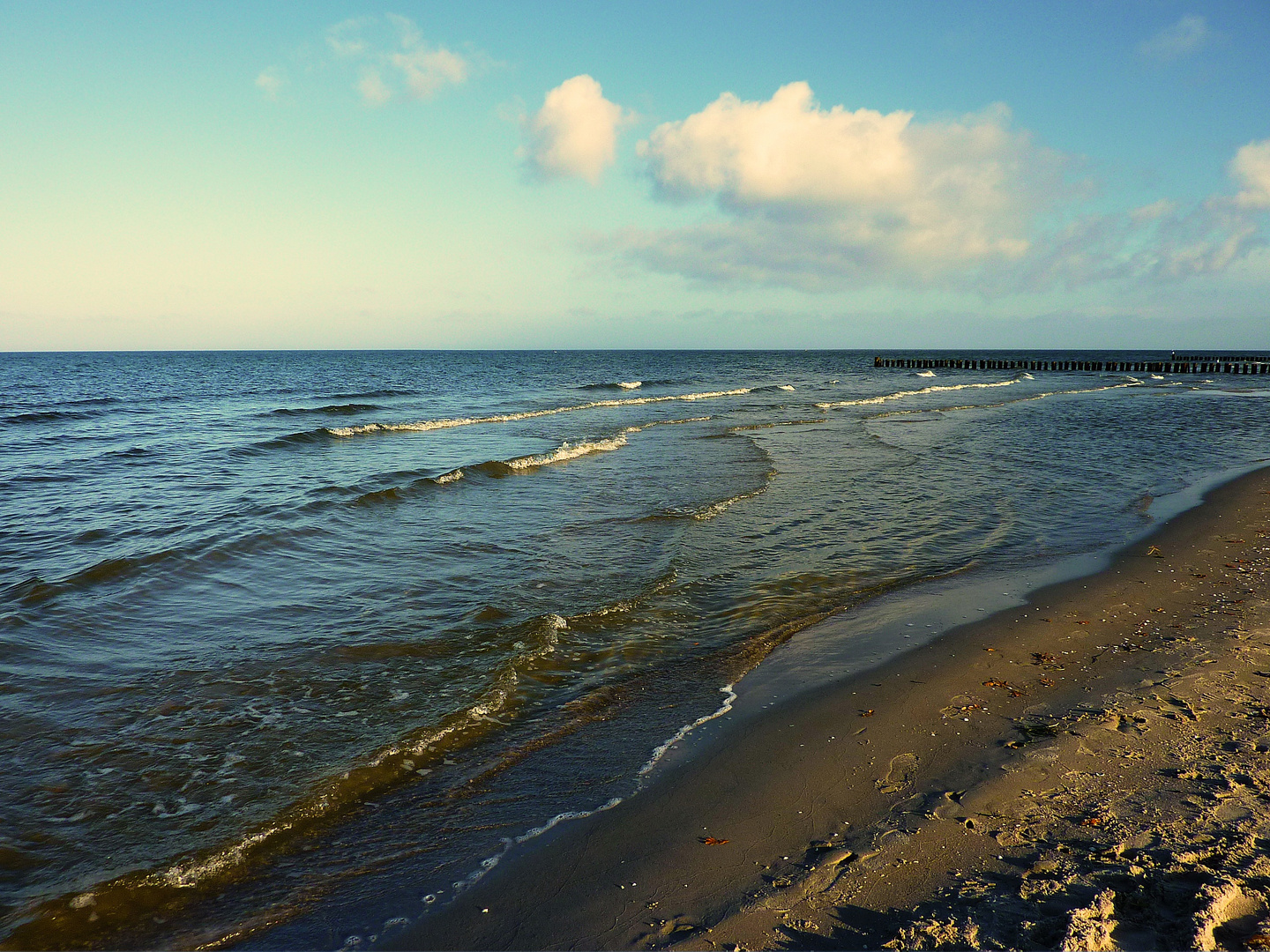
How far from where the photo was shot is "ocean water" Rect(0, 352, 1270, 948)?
479cm

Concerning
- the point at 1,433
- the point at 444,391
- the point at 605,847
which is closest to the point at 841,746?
the point at 605,847

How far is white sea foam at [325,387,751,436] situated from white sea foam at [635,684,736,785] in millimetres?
24776

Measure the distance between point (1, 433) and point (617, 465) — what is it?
2583 cm

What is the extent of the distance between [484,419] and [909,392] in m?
33.6

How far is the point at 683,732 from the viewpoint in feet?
20.4

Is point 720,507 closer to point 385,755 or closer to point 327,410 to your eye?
point 385,755

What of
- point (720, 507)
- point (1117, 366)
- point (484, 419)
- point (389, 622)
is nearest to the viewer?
point (389, 622)

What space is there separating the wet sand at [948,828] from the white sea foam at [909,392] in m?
35.7

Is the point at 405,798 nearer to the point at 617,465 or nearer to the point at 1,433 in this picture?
A: the point at 617,465

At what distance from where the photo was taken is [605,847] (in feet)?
15.2

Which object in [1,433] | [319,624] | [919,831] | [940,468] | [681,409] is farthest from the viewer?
[681,409]

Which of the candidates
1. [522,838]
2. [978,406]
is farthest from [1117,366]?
[522,838]

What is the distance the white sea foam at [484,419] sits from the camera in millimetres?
29531

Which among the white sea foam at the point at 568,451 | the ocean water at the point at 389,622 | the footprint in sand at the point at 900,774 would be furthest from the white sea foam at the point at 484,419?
the footprint in sand at the point at 900,774
